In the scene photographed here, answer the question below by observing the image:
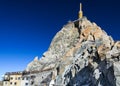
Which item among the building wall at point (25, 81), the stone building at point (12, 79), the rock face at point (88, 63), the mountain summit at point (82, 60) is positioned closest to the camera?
the rock face at point (88, 63)

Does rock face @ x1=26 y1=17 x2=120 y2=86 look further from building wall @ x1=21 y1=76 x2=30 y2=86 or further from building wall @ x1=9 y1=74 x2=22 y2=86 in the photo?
building wall @ x1=9 y1=74 x2=22 y2=86

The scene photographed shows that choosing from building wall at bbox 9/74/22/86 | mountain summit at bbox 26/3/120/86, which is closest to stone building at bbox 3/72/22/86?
building wall at bbox 9/74/22/86

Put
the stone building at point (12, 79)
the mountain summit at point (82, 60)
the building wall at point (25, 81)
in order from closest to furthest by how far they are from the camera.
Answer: the mountain summit at point (82, 60), the building wall at point (25, 81), the stone building at point (12, 79)

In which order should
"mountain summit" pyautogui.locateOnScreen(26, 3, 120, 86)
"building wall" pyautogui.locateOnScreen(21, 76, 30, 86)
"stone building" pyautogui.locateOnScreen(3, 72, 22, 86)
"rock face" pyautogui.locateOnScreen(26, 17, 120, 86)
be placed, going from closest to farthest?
"rock face" pyautogui.locateOnScreen(26, 17, 120, 86) → "mountain summit" pyautogui.locateOnScreen(26, 3, 120, 86) → "building wall" pyautogui.locateOnScreen(21, 76, 30, 86) → "stone building" pyautogui.locateOnScreen(3, 72, 22, 86)

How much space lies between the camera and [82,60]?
107562 mm

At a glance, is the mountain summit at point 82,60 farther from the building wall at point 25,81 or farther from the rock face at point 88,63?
the building wall at point 25,81

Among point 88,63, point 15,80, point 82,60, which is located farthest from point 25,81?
point 88,63

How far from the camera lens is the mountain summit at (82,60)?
84.4 meters

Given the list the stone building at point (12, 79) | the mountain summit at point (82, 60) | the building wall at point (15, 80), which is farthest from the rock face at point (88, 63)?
the building wall at point (15, 80)

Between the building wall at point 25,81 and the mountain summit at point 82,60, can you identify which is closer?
the mountain summit at point 82,60

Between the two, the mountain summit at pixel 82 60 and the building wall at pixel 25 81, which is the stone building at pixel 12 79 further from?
the mountain summit at pixel 82 60

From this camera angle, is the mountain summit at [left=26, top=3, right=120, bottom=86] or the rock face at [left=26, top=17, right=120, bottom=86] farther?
the mountain summit at [left=26, top=3, right=120, bottom=86]

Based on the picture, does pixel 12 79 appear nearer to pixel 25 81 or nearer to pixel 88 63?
pixel 25 81

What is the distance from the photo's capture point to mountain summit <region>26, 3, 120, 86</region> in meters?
84.4
